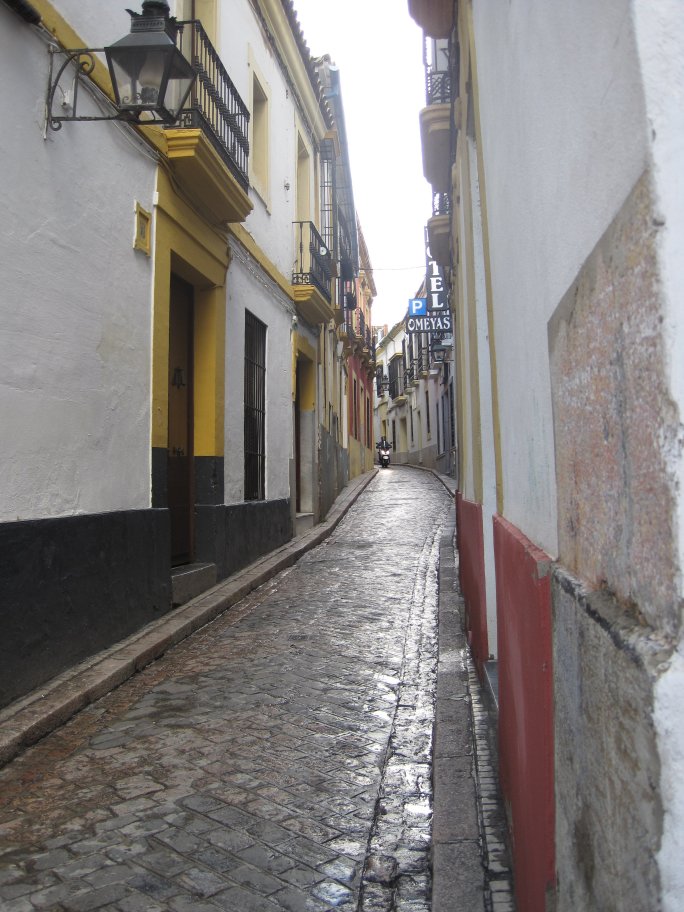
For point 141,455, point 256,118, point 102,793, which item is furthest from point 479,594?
point 256,118

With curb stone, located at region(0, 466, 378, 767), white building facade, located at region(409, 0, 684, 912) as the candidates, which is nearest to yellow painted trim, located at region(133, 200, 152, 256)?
curb stone, located at region(0, 466, 378, 767)

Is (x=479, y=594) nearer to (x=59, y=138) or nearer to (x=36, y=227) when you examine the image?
(x=36, y=227)

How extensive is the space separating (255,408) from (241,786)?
7.16 metres

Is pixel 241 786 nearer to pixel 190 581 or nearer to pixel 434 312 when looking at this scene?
pixel 190 581

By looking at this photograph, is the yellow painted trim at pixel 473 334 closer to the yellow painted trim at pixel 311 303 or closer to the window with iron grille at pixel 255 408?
the window with iron grille at pixel 255 408

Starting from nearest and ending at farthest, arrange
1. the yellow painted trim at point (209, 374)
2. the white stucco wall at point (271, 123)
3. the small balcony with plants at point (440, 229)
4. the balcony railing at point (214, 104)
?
1. the balcony railing at point (214, 104)
2. the yellow painted trim at point (209, 374)
3. the white stucco wall at point (271, 123)
4. the small balcony with plants at point (440, 229)

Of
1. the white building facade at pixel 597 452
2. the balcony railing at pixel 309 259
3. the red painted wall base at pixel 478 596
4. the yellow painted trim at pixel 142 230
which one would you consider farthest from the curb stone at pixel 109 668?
the balcony railing at pixel 309 259

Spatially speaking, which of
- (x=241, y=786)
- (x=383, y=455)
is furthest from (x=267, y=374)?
(x=383, y=455)

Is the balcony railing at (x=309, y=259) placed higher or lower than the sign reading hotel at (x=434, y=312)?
lower

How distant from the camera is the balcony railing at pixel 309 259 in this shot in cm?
1243

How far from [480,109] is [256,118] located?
7959 mm

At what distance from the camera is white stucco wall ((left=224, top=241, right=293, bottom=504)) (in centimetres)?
916

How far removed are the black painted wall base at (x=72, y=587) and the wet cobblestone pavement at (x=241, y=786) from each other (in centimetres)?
44

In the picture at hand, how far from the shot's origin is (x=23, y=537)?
4.68m
